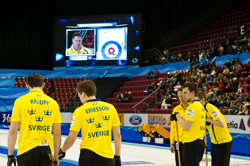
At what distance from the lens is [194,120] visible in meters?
5.11

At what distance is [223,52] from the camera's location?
2072 centimetres

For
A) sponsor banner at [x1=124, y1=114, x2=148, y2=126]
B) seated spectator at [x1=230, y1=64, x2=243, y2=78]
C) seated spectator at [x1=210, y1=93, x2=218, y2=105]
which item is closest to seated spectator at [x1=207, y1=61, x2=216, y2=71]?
seated spectator at [x1=230, y1=64, x2=243, y2=78]

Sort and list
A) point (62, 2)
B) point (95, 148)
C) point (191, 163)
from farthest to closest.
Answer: point (62, 2)
point (191, 163)
point (95, 148)

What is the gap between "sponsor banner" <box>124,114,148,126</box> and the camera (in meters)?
17.2

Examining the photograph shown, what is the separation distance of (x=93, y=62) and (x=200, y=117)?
2448cm

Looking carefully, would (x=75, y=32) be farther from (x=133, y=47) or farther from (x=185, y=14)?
(x=185, y=14)

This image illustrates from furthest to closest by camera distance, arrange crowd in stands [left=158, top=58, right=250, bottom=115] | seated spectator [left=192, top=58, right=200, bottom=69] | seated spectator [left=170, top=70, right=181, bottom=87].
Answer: seated spectator [left=192, top=58, right=200, bottom=69] < seated spectator [left=170, top=70, right=181, bottom=87] < crowd in stands [left=158, top=58, right=250, bottom=115]

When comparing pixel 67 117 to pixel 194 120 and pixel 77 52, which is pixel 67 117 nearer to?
pixel 77 52

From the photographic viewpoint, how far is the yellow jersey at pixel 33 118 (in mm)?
3996

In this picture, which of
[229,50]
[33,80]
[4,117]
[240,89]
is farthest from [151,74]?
[33,80]

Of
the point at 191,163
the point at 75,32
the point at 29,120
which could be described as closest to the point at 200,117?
the point at 191,163

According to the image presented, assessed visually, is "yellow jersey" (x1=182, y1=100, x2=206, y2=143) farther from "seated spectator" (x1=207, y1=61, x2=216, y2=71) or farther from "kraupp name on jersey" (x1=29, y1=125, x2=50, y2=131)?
"seated spectator" (x1=207, y1=61, x2=216, y2=71)

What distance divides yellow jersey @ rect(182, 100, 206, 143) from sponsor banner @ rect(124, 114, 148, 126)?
11.9 meters

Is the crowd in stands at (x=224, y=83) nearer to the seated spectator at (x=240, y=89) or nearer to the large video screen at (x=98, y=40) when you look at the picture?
the seated spectator at (x=240, y=89)
